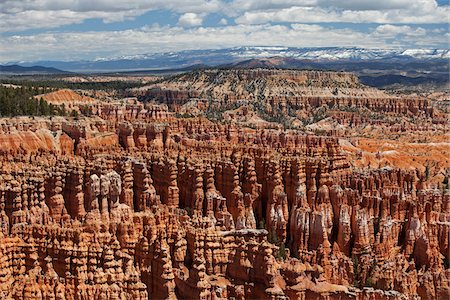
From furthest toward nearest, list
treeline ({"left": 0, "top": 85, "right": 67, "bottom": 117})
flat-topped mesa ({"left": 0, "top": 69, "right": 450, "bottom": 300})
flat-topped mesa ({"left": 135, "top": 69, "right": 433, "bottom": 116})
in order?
flat-topped mesa ({"left": 135, "top": 69, "right": 433, "bottom": 116}), treeline ({"left": 0, "top": 85, "right": 67, "bottom": 117}), flat-topped mesa ({"left": 0, "top": 69, "right": 450, "bottom": 300})

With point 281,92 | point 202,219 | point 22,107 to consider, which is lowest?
point 281,92

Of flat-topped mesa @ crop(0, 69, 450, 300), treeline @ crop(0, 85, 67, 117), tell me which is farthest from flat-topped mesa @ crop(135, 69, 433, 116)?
flat-topped mesa @ crop(0, 69, 450, 300)

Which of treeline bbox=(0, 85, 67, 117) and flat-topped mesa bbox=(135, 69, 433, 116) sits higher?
treeline bbox=(0, 85, 67, 117)

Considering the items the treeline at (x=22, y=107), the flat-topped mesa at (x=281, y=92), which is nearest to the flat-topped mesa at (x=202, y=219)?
the treeline at (x=22, y=107)

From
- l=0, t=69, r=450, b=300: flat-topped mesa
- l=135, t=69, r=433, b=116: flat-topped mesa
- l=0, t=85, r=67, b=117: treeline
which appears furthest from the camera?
l=135, t=69, r=433, b=116: flat-topped mesa

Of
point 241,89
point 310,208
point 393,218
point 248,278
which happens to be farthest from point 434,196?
point 241,89

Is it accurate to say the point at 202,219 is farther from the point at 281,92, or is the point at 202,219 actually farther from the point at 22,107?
the point at 281,92

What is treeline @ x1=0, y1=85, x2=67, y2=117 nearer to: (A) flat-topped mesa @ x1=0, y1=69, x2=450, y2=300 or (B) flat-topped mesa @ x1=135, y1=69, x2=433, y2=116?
(A) flat-topped mesa @ x1=0, y1=69, x2=450, y2=300

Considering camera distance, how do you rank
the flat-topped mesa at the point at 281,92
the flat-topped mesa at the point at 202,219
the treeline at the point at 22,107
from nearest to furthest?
1. the flat-topped mesa at the point at 202,219
2. the treeline at the point at 22,107
3. the flat-topped mesa at the point at 281,92

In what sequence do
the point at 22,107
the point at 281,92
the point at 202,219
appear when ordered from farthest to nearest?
1. the point at 281,92
2. the point at 22,107
3. the point at 202,219

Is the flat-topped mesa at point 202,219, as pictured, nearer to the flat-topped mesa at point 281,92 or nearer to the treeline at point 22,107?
the treeline at point 22,107

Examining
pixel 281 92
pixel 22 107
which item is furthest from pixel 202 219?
pixel 281 92
